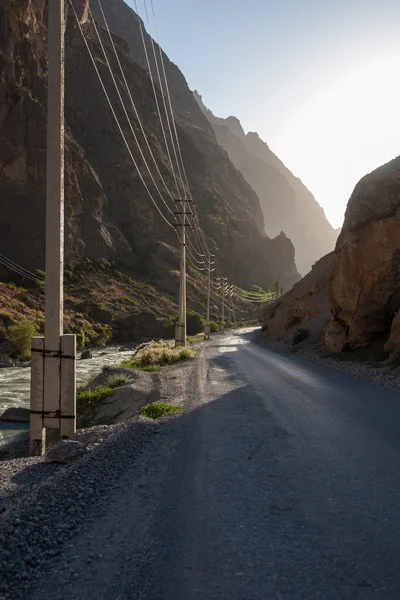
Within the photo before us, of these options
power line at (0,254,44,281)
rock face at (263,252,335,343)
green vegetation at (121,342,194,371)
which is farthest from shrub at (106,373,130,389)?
power line at (0,254,44,281)

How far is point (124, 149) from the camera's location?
370ft

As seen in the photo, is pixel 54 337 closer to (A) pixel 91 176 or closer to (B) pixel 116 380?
(B) pixel 116 380

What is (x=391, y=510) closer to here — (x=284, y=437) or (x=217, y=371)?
(x=284, y=437)

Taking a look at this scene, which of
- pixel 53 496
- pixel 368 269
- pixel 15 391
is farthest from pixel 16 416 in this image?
pixel 368 269

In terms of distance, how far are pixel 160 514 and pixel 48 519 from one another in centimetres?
103

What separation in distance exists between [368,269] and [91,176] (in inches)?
3211

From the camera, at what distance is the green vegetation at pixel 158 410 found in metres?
10.1

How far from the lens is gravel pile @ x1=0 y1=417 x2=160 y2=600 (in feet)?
11.6

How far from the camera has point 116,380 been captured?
54.5ft

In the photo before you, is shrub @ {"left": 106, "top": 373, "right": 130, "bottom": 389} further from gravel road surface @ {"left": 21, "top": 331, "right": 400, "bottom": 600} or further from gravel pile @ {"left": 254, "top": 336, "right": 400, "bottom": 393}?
gravel road surface @ {"left": 21, "top": 331, "right": 400, "bottom": 600}

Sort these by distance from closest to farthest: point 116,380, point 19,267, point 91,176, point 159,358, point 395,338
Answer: point 395,338 < point 116,380 < point 159,358 < point 19,267 < point 91,176

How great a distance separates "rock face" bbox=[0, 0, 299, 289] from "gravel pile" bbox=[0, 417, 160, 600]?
223 feet

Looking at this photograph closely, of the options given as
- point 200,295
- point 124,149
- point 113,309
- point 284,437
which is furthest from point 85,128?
point 284,437

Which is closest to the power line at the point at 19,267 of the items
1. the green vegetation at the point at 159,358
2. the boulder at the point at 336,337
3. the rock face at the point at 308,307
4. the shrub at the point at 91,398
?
the rock face at the point at 308,307
